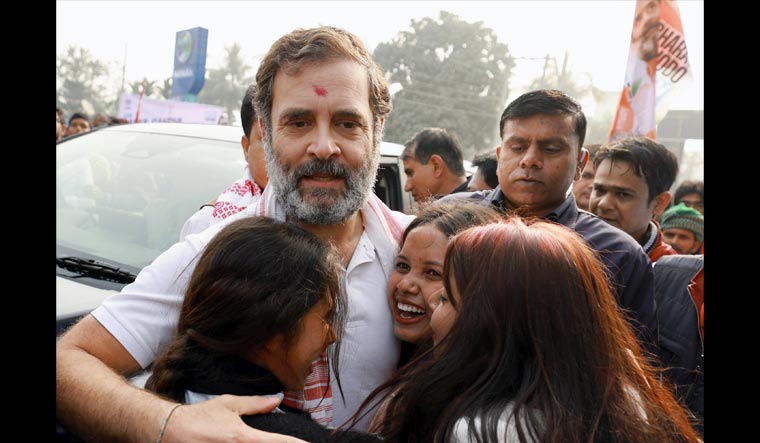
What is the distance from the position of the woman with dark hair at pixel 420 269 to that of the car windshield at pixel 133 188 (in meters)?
1.42

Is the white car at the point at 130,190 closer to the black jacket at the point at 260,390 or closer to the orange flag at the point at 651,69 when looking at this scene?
the black jacket at the point at 260,390

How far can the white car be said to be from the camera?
3.05 m

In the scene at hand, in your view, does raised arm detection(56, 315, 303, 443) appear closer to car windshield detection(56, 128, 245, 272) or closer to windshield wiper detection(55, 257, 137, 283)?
windshield wiper detection(55, 257, 137, 283)

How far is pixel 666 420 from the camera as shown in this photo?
1.55 meters

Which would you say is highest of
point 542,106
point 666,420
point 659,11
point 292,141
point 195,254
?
point 659,11

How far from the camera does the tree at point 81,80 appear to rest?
62188 mm

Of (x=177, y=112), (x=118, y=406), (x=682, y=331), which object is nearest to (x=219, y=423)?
(x=118, y=406)

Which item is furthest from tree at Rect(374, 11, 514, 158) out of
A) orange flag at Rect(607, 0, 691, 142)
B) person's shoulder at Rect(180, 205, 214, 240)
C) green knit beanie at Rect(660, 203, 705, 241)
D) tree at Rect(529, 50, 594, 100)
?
person's shoulder at Rect(180, 205, 214, 240)

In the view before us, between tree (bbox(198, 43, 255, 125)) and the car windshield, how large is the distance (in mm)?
66100
